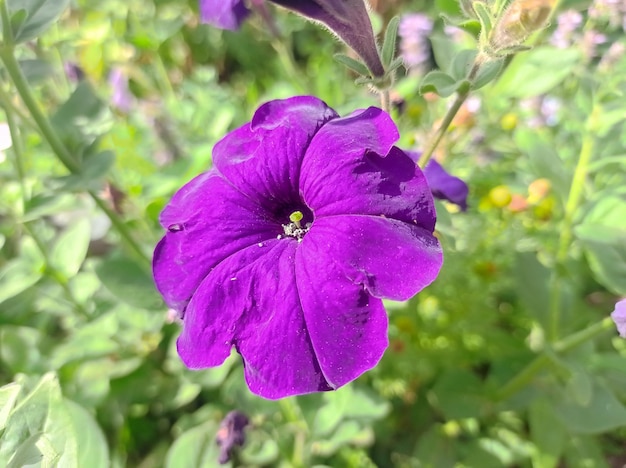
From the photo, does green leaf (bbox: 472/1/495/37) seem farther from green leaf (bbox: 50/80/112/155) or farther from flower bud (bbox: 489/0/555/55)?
green leaf (bbox: 50/80/112/155)

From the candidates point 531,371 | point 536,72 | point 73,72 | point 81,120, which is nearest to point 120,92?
point 73,72

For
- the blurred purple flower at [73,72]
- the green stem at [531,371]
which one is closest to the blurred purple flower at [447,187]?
the green stem at [531,371]

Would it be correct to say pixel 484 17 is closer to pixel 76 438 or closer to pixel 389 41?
pixel 389 41

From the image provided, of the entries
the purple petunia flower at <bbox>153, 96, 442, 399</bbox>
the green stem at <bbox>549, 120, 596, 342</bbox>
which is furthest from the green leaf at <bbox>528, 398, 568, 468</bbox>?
the purple petunia flower at <bbox>153, 96, 442, 399</bbox>

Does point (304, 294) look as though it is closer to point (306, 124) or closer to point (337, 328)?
point (337, 328)

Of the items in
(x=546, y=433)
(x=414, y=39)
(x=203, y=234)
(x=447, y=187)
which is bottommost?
(x=546, y=433)

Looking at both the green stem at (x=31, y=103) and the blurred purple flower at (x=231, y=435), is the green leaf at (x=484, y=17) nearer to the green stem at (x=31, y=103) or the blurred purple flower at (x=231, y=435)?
the green stem at (x=31, y=103)
